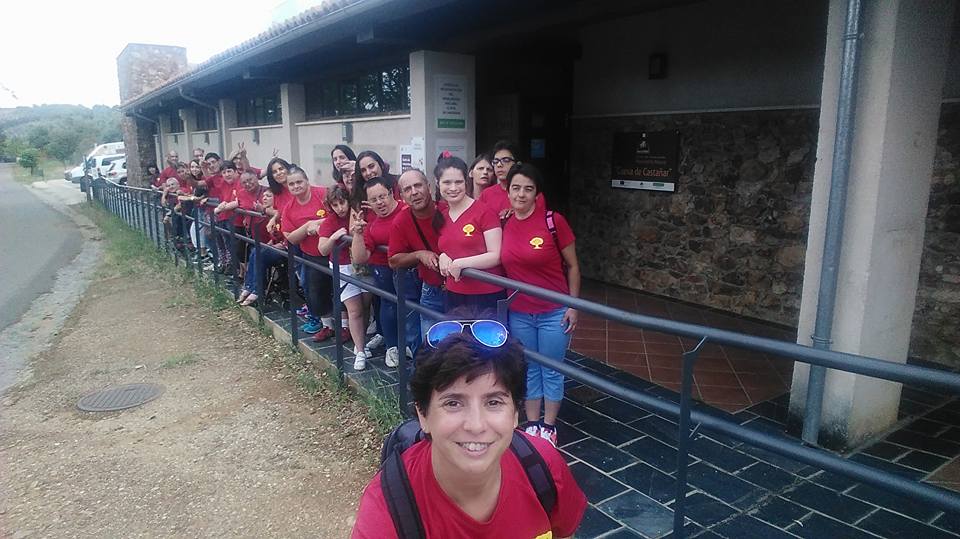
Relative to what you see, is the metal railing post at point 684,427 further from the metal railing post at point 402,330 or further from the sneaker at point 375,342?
the sneaker at point 375,342

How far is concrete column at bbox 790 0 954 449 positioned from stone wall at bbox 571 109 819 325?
6.54ft

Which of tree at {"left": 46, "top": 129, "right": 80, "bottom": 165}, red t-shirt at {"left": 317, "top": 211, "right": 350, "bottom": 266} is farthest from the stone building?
tree at {"left": 46, "top": 129, "right": 80, "bottom": 165}

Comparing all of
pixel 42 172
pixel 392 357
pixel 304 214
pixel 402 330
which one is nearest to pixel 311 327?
pixel 304 214

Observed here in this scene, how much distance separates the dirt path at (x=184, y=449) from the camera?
3104 millimetres

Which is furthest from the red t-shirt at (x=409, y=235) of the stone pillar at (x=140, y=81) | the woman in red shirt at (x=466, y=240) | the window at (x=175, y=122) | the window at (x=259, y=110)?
the stone pillar at (x=140, y=81)

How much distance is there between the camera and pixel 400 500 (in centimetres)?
134

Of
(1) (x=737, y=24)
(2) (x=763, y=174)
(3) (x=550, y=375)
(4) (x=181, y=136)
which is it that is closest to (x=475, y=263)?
(3) (x=550, y=375)

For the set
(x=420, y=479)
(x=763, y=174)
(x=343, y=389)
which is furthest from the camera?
(x=763, y=174)

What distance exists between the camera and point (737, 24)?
5703 mm

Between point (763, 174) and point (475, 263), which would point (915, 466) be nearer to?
point (475, 263)

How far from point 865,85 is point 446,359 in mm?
2778

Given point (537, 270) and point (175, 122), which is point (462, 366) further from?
point (175, 122)

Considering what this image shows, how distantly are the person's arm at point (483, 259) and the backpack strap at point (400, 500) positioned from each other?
180 centimetres

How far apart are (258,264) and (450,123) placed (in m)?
2.37
